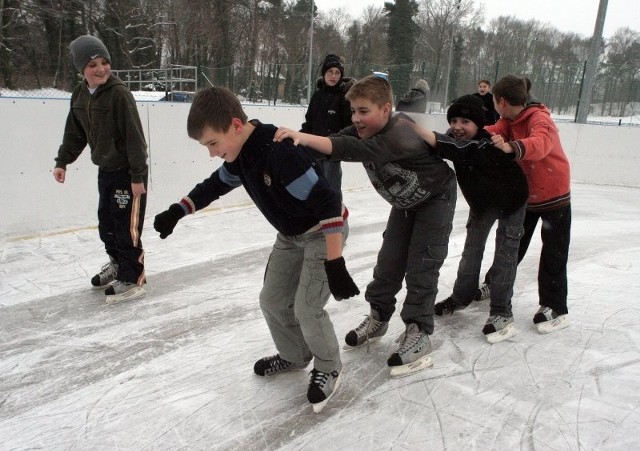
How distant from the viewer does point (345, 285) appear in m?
1.82

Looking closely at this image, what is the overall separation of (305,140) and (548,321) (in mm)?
1937

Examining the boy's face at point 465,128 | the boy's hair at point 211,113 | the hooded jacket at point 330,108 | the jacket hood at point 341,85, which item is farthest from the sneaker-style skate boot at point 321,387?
the jacket hood at point 341,85

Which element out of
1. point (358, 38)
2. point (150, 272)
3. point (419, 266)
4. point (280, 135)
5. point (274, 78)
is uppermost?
point (358, 38)

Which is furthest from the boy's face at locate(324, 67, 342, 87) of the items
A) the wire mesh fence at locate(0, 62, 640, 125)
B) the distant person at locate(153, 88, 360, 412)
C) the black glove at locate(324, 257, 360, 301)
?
the wire mesh fence at locate(0, 62, 640, 125)

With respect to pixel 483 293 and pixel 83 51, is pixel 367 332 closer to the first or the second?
pixel 483 293

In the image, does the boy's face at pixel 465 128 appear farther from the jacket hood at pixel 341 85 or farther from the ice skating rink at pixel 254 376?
the jacket hood at pixel 341 85

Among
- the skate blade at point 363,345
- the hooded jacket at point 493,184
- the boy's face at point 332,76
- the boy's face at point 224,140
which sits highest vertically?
the boy's face at point 332,76

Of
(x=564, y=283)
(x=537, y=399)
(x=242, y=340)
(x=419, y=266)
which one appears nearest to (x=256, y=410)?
(x=242, y=340)

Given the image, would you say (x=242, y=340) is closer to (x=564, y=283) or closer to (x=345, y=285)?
(x=345, y=285)

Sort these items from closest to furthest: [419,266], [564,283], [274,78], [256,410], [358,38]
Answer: [256,410] → [419,266] → [564,283] → [274,78] → [358,38]

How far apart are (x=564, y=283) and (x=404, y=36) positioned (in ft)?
124

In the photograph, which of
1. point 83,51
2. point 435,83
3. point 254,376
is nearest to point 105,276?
point 83,51

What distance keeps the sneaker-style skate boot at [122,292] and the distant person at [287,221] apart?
1.28 metres

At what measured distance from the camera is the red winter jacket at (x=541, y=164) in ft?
8.47
